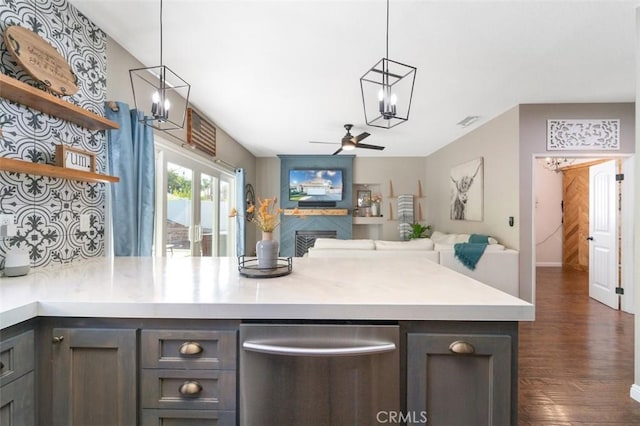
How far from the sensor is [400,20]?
2.02m

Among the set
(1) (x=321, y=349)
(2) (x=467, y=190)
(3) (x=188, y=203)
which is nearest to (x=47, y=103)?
(1) (x=321, y=349)

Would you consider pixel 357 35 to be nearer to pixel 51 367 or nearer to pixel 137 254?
pixel 137 254

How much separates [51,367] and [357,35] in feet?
8.29

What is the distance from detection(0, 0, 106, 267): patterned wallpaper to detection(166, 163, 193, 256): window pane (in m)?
1.04

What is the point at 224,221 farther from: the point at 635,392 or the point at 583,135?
the point at 583,135

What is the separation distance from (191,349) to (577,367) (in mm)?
2952

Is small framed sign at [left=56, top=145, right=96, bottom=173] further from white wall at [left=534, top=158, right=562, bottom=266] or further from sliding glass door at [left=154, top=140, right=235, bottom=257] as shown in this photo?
white wall at [left=534, top=158, right=562, bottom=266]

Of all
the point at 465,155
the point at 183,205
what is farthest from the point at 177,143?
the point at 465,155

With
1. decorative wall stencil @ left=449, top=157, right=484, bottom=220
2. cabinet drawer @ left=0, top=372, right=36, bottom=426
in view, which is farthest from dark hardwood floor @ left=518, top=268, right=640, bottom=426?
cabinet drawer @ left=0, top=372, right=36, bottom=426

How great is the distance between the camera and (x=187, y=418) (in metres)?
1.01

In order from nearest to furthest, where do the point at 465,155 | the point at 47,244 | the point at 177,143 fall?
1. the point at 47,244
2. the point at 177,143
3. the point at 465,155

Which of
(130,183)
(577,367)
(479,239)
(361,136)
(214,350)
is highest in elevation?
(361,136)

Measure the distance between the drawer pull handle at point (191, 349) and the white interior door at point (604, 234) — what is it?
16.5 feet

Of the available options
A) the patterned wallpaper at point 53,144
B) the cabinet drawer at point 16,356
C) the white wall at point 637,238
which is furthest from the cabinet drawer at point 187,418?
the white wall at point 637,238
